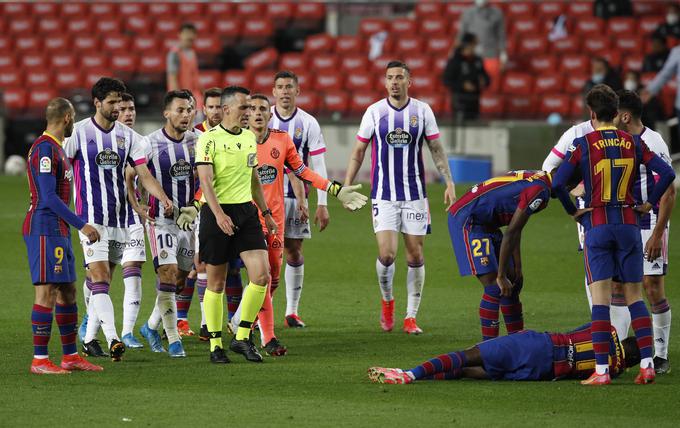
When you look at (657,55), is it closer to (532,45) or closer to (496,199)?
(532,45)

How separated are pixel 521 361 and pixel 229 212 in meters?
2.19

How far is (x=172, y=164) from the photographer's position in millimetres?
9086

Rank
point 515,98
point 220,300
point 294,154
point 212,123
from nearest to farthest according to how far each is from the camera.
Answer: point 220,300 → point 294,154 → point 212,123 → point 515,98

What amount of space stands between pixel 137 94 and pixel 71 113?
15.8 meters

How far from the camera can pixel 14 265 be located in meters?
13.3

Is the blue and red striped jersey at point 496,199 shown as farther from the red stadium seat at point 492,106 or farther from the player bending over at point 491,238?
the red stadium seat at point 492,106

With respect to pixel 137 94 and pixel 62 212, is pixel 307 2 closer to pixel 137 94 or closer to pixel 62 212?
pixel 137 94

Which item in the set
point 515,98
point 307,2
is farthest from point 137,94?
point 515,98

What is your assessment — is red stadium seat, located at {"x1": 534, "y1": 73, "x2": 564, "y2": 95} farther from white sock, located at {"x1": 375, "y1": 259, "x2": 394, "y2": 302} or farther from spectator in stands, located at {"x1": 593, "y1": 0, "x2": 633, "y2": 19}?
white sock, located at {"x1": 375, "y1": 259, "x2": 394, "y2": 302}

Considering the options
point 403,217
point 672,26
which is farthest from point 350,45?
point 403,217

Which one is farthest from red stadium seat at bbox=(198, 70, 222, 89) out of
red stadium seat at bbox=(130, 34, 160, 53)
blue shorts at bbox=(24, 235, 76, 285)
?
blue shorts at bbox=(24, 235, 76, 285)

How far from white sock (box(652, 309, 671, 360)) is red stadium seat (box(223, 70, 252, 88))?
15933 millimetres

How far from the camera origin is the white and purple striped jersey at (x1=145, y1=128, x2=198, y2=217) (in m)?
9.06

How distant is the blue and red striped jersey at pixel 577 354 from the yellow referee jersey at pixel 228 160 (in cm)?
231
